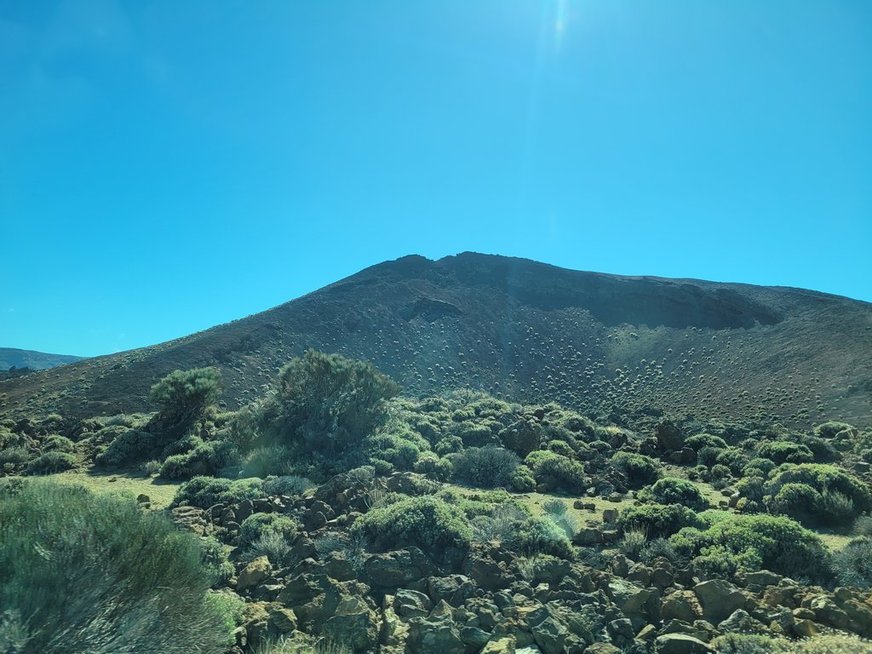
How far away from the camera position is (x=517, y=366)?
2244 inches

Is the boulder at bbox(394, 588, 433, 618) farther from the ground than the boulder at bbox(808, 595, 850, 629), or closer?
closer

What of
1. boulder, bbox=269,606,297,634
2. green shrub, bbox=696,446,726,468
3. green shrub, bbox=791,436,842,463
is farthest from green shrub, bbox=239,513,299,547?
green shrub, bbox=791,436,842,463

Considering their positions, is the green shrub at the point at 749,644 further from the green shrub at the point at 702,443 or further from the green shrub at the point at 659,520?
the green shrub at the point at 702,443

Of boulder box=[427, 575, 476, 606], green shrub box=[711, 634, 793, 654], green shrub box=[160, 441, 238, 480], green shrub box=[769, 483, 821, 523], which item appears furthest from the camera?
green shrub box=[160, 441, 238, 480]

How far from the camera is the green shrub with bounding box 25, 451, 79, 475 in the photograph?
17.1m

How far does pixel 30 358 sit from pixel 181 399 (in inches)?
6733

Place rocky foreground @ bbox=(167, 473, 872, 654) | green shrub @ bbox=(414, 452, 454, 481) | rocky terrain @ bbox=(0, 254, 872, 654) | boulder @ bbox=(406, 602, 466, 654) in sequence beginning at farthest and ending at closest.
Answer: green shrub @ bbox=(414, 452, 454, 481) < rocky foreground @ bbox=(167, 473, 872, 654) < boulder @ bbox=(406, 602, 466, 654) < rocky terrain @ bbox=(0, 254, 872, 654)

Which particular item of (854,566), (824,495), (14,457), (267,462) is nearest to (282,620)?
(854,566)

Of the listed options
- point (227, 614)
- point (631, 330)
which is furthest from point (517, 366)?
point (227, 614)

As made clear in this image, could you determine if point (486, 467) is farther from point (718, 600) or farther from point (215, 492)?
point (718, 600)

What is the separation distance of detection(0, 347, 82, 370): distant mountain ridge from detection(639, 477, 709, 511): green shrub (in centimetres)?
16353

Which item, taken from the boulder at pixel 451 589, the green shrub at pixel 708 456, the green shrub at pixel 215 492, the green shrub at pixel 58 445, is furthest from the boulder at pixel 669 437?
the green shrub at pixel 58 445

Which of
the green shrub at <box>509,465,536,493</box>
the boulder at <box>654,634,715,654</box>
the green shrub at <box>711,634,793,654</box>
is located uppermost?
the green shrub at <box>711,634,793,654</box>

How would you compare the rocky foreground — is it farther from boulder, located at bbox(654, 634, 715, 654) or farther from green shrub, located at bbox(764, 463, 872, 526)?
green shrub, located at bbox(764, 463, 872, 526)
